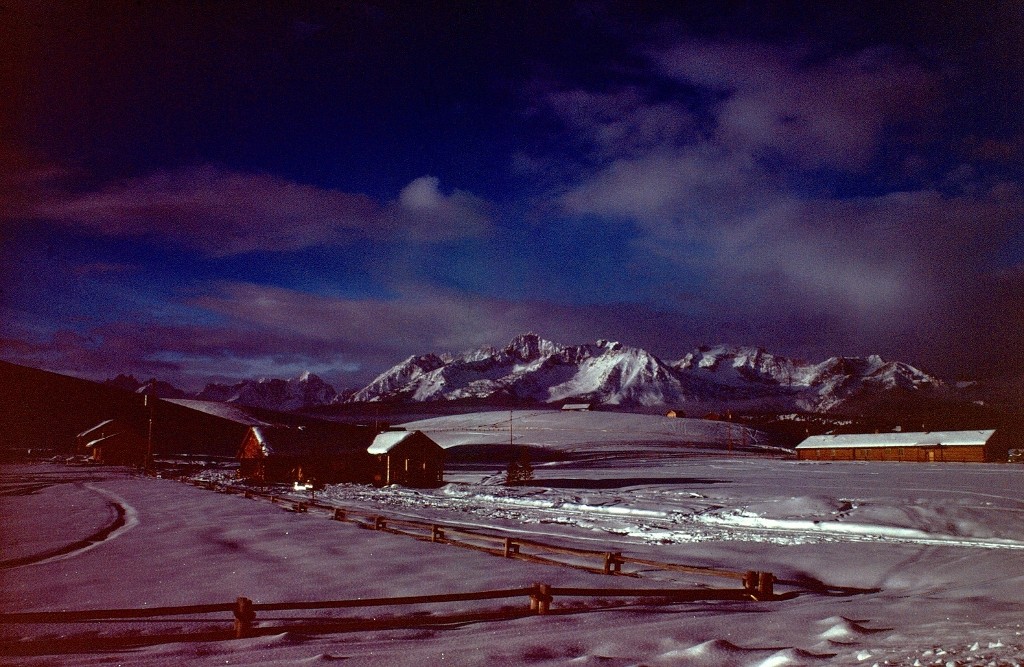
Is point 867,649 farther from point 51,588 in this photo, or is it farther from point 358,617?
point 51,588

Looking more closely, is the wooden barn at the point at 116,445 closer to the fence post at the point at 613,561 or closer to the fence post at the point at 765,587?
the fence post at the point at 613,561

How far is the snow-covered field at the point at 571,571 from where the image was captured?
10148 millimetres

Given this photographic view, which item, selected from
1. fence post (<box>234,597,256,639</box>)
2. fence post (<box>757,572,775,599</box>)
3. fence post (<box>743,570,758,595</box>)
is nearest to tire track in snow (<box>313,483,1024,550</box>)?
fence post (<box>743,570,758,595</box>)

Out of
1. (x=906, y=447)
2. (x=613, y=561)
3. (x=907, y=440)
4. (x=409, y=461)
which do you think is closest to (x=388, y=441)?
(x=409, y=461)

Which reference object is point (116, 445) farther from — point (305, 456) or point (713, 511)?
point (713, 511)

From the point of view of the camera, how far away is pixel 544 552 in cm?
2166

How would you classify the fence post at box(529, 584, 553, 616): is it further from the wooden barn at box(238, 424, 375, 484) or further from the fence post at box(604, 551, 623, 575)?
the wooden barn at box(238, 424, 375, 484)

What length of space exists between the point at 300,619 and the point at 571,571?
788cm

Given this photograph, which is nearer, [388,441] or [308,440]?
[388,441]

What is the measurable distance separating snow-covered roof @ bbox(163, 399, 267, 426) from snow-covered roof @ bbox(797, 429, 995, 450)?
124534 millimetres

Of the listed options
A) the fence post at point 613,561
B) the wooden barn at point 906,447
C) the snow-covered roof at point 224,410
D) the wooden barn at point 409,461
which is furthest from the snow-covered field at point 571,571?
the snow-covered roof at point 224,410

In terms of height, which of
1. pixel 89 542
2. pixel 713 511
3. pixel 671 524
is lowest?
pixel 713 511

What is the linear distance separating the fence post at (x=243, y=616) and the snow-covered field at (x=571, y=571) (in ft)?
0.67

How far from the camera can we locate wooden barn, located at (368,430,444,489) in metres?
57.8
